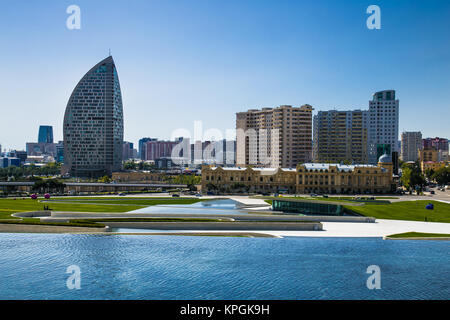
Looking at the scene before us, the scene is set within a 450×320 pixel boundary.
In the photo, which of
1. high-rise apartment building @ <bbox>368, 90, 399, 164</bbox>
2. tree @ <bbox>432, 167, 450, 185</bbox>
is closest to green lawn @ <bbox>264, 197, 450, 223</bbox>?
tree @ <bbox>432, 167, 450, 185</bbox>

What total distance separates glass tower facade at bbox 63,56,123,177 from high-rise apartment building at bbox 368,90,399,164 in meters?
118

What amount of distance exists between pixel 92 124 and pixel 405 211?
147213 millimetres

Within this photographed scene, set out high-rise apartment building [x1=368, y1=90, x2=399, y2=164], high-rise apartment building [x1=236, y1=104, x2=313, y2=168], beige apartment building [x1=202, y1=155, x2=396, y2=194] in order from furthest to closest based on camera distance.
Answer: high-rise apartment building [x1=368, y1=90, x2=399, y2=164], high-rise apartment building [x1=236, y1=104, x2=313, y2=168], beige apartment building [x1=202, y1=155, x2=396, y2=194]

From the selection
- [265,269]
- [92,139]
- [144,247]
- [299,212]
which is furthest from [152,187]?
[265,269]

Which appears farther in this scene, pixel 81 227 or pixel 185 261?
pixel 81 227

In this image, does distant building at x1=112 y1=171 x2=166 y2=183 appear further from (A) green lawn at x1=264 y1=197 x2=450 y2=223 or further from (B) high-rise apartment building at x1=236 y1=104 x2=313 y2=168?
(A) green lawn at x1=264 y1=197 x2=450 y2=223

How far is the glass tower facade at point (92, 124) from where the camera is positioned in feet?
609

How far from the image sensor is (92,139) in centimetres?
18675

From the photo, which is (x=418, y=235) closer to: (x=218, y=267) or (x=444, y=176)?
(x=218, y=267)

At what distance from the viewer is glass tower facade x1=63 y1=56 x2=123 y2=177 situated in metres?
186

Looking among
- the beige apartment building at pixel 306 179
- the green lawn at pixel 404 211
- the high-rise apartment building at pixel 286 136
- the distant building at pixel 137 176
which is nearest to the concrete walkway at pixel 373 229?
the green lawn at pixel 404 211
